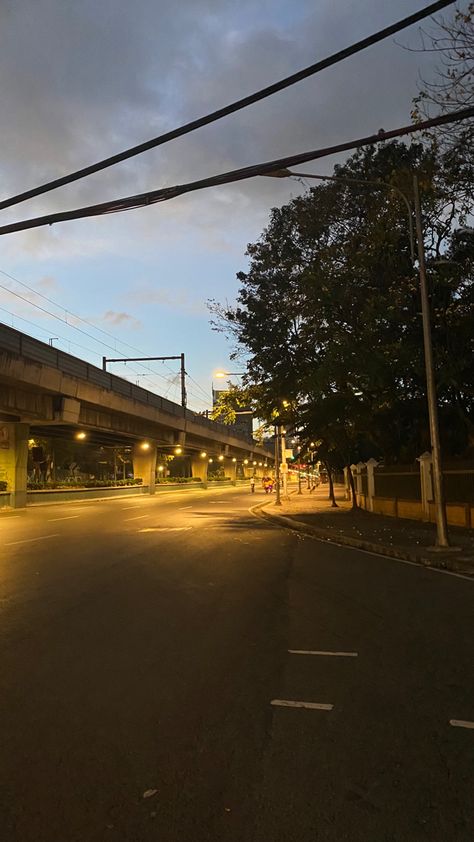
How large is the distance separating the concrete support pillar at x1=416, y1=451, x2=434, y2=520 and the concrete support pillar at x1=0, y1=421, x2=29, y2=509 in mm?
22515

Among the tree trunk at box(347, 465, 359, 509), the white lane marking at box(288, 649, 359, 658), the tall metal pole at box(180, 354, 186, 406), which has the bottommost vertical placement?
the white lane marking at box(288, 649, 359, 658)

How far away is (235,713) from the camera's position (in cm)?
474

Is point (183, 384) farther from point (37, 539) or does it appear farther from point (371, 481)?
point (37, 539)

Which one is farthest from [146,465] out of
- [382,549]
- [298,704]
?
[298,704]

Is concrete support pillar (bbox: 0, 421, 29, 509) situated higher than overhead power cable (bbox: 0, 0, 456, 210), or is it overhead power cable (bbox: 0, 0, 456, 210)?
overhead power cable (bbox: 0, 0, 456, 210)

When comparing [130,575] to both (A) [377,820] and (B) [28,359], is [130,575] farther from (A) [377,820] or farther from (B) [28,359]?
(B) [28,359]

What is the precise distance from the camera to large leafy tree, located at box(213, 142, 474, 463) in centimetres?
1752

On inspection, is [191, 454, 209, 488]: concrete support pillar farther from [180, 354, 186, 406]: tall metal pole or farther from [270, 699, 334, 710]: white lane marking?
[270, 699, 334, 710]: white lane marking

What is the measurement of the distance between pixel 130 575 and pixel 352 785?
8232mm

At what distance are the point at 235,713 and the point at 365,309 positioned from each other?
48.1 ft

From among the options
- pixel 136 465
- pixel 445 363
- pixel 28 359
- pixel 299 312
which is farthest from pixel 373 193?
pixel 136 465

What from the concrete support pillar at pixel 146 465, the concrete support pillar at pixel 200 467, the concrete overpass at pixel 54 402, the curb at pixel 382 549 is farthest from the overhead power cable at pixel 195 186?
the concrete support pillar at pixel 200 467

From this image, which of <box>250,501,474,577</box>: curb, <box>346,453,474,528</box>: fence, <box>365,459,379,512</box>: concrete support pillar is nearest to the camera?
<box>250,501,474,577</box>: curb

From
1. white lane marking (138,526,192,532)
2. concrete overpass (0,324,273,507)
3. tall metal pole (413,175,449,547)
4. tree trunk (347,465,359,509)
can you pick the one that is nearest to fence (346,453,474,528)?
tree trunk (347,465,359,509)
